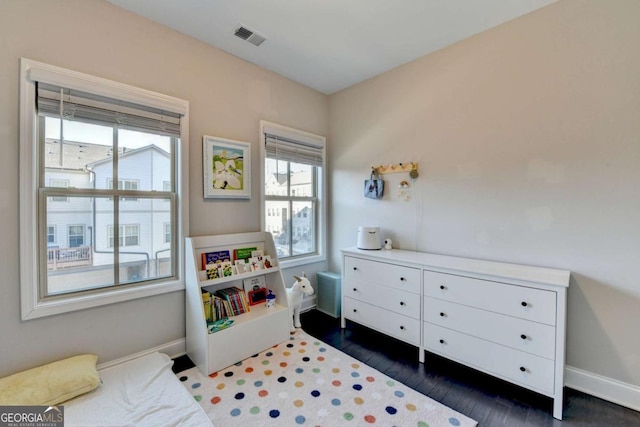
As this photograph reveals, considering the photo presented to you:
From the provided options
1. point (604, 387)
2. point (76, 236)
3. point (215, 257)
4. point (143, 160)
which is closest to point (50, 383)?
point (76, 236)

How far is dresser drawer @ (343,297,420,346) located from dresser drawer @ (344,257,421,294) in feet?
0.80

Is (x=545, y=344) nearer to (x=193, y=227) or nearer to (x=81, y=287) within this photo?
(x=193, y=227)

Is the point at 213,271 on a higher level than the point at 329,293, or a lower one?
higher

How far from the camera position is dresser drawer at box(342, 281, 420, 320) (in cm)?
222

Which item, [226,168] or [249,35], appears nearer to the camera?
[249,35]

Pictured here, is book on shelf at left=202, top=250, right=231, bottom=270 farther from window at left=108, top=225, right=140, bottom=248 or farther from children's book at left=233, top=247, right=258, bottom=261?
window at left=108, top=225, right=140, bottom=248

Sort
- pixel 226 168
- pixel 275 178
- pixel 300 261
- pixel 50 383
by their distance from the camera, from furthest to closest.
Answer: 1. pixel 300 261
2. pixel 275 178
3. pixel 226 168
4. pixel 50 383

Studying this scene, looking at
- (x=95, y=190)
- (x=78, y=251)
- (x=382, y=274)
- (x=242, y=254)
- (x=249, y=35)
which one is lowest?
(x=382, y=274)

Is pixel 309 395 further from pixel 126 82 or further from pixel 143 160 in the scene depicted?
pixel 126 82

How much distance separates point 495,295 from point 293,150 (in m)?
2.33

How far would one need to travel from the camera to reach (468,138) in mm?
2299

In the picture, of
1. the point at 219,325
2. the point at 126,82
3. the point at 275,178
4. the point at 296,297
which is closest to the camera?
the point at 126,82

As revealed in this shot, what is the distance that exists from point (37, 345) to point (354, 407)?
2048mm

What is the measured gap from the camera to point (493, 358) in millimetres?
1817
